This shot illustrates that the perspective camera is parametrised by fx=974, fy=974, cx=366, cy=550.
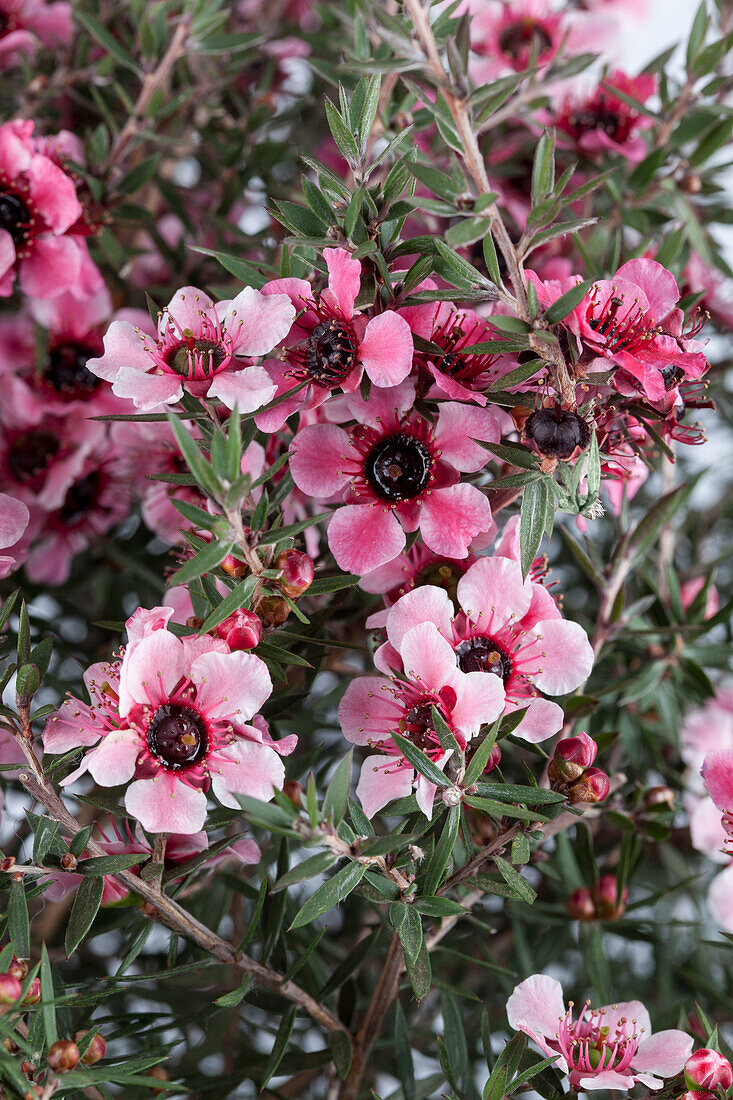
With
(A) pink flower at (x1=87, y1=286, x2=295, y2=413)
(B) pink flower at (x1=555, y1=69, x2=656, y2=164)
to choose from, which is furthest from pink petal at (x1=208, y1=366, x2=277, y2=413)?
(B) pink flower at (x1=555, y1=69, x2=656, y2=164)

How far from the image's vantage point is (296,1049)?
0.89m

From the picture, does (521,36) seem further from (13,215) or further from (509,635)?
(509,635)

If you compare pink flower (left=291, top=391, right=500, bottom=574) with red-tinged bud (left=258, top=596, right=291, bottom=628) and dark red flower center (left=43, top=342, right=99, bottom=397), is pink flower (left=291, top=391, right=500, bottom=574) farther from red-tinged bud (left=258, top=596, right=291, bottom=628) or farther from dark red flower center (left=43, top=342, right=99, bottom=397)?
dark red flower center (left=43, top=342, right=99, bottom=397)

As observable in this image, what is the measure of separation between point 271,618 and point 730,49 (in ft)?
2.68

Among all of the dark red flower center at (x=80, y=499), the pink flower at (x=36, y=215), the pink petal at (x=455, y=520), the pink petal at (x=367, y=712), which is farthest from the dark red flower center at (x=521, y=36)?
the pink petal at (x=367, y=712)

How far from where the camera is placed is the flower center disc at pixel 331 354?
0.68m

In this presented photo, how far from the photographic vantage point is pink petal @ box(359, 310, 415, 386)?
0.63 metres

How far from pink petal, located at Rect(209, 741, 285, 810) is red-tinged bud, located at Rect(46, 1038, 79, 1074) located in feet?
0.54

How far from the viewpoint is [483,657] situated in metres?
0.70

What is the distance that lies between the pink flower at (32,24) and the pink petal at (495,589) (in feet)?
2.88

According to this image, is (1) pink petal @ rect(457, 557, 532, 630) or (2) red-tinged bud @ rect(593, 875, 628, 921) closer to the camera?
(1) pink petal @ rect(457, 557, 532, 630)

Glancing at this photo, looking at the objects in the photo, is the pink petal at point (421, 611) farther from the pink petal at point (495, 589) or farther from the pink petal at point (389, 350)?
the pink petal at point (389, 350)

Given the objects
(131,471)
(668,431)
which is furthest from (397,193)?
(131,471)

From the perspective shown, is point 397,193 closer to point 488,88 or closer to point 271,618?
point 488,88
